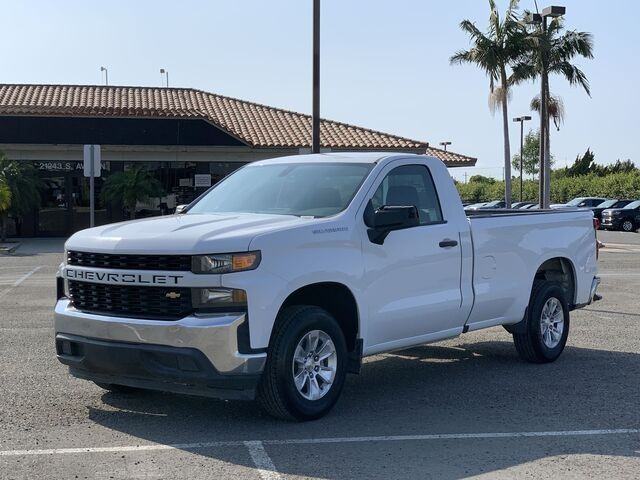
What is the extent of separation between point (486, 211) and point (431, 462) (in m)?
4.20

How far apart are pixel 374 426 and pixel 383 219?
1.60 m

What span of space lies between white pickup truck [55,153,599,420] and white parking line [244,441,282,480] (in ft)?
1.24

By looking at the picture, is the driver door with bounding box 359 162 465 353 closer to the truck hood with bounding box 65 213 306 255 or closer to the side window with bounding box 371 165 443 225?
the side window with bounding box 371 165 443 225

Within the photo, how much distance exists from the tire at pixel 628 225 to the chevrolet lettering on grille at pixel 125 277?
142 feet

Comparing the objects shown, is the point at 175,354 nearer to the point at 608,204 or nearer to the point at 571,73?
the point at 571,73

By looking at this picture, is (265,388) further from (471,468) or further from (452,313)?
(452,313)

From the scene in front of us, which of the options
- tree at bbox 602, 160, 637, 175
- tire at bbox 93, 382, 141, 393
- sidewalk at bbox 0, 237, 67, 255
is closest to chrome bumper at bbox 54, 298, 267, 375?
tire at bbox 93, 382, 141, 393

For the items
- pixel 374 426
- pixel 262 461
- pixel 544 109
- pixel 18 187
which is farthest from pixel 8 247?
pixel 262 461

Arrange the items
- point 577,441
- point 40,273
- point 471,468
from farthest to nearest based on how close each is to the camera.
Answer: point 40,273, point 577,441, point 471,468

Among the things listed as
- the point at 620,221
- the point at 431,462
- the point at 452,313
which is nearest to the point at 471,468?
the point at 431,462

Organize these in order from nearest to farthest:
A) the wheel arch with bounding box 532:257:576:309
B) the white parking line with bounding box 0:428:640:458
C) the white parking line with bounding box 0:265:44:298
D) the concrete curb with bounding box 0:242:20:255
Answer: the white parking line with bounding box 0:428:640:458 < the wheel arch with bounding box 532:257:576:309 < the white parking line with bounding box 0:265:44:298 < the concrete curb with bounding box 0:242:20:255

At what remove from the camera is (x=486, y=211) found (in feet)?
31.9

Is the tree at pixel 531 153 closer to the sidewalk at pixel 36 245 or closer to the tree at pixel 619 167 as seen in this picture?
the tree at pixel 619 167

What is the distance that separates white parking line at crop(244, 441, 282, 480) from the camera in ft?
18.7
